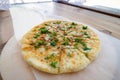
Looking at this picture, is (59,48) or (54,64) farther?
(59,48)

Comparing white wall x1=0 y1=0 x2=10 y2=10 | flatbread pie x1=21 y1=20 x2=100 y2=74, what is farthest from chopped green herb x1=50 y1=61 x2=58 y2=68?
white wall x1=0 y1=0 x2=10 y2=10

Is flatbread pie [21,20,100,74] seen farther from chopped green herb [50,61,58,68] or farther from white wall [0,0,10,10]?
white wall [0,0,10,10]

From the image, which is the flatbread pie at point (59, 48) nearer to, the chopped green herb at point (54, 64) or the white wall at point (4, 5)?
the chopped green herb at point (54, 64)

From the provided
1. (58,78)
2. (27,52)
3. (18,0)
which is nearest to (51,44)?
(27,52)

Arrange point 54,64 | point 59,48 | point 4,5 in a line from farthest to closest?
point 4,5
point 59,48
point 54,64

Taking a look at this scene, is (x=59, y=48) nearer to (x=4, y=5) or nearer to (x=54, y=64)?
(x=54, y=64)

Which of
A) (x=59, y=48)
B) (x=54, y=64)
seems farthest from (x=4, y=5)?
(x=54, y=64)

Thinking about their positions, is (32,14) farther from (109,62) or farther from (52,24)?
(109,62)

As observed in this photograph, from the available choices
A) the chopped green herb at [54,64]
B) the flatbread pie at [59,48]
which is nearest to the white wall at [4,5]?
the flatbread pie at [59,48]
